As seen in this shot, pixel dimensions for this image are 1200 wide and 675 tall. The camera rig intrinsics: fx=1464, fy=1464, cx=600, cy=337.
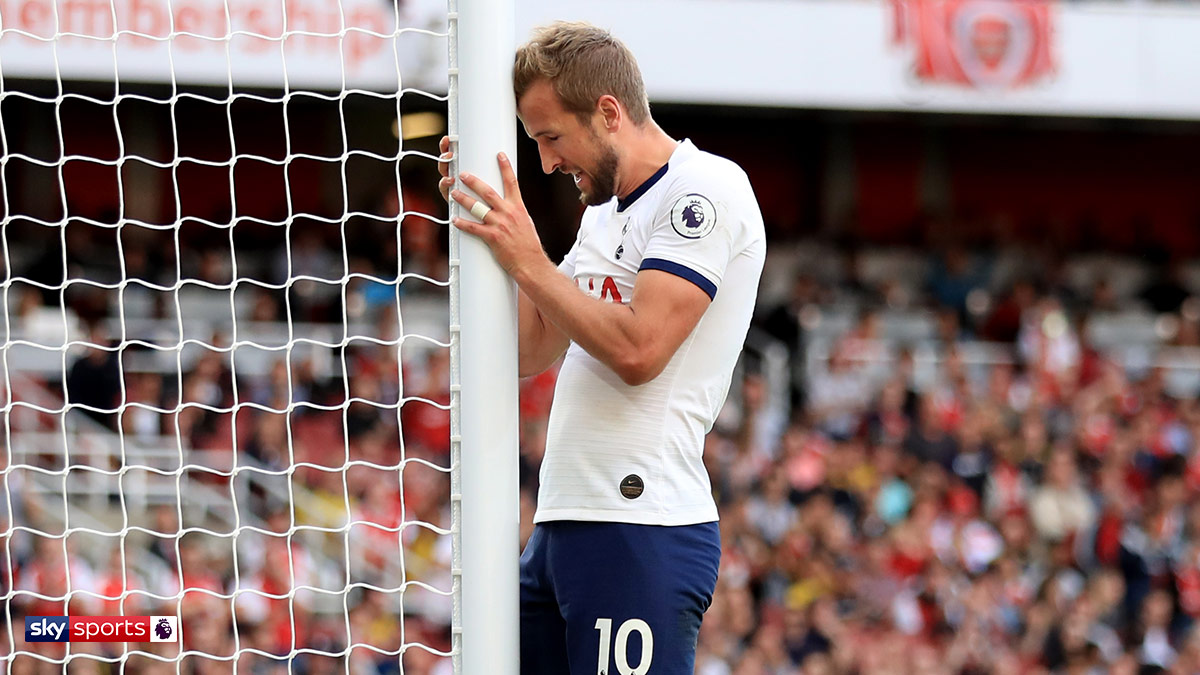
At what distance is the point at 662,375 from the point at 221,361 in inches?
249

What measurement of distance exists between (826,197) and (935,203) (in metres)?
1.17

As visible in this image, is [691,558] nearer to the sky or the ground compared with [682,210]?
nearer to the ground

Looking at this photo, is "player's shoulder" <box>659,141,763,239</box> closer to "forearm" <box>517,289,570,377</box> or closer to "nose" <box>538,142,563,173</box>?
"nose" <box>538,142,563,173</box>

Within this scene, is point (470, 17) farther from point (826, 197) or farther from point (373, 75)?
point (826, 197)

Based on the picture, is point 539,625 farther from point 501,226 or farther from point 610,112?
point 610,112

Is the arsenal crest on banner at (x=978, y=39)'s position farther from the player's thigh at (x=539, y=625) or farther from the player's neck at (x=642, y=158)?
the player's thigh at (x=539, y=625)

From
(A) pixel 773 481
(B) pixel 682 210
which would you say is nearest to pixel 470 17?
(B) pixel 682 210

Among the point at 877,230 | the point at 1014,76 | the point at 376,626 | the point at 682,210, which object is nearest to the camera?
the point at 682,210

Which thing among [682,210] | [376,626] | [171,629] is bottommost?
[376,626]

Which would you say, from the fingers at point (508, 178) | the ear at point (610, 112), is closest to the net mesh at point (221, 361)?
the fingers at point (508, 178)

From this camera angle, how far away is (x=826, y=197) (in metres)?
15.4

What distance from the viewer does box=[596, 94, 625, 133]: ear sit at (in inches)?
101

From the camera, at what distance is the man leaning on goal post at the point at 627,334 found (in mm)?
2529

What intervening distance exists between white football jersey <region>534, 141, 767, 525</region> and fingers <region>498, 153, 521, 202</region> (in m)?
0.19
